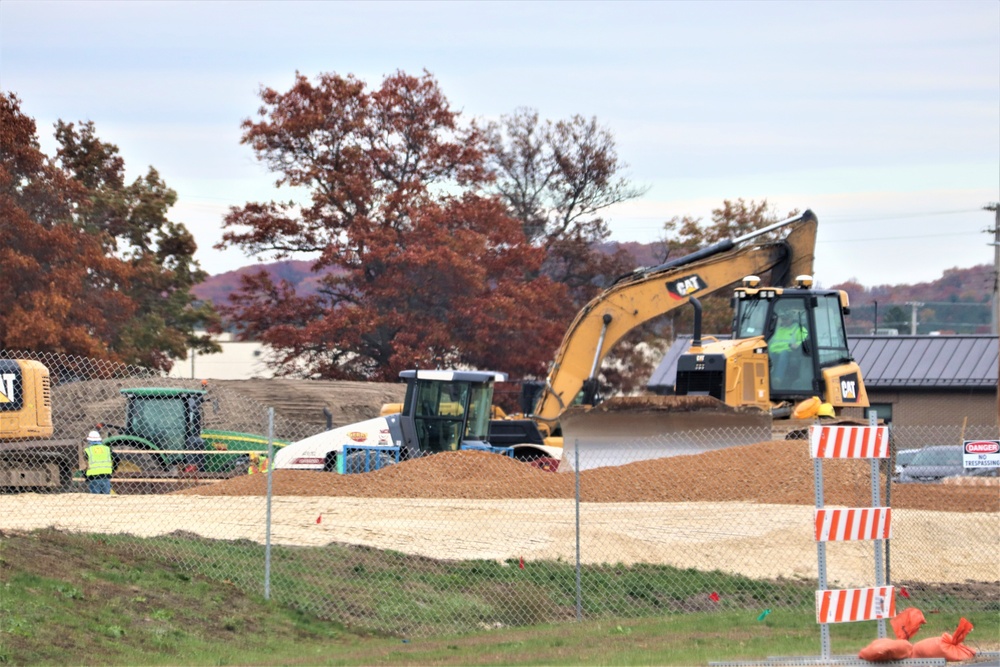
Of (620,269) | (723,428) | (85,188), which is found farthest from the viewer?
(620,269)

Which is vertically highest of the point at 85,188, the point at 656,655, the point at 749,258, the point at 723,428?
the point at 85,188

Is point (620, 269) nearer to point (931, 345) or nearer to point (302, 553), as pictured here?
point (931, 345)

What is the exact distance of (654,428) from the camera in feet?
67.8

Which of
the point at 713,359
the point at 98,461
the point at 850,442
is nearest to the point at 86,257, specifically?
the point at 98,461

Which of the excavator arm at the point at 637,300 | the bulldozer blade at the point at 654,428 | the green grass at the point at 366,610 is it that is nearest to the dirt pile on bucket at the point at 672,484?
the bulldozer blade at the point at 654,428

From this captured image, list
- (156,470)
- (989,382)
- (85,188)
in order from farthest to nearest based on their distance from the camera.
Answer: (989,382)
(85,188)
(156,470)

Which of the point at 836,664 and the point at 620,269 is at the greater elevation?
the point at 620,269

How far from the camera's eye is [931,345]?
42500 millimetres

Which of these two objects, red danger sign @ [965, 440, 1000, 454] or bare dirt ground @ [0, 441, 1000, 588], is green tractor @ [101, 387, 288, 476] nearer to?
bare dirt ground @ [0, 441, 1000, 588]

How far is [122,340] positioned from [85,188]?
438 cm

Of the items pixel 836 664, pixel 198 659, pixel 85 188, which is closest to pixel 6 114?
pixel 85 188

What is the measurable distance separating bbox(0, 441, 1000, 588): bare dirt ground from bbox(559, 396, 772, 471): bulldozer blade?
2.56 ft

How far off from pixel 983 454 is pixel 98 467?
13.4m

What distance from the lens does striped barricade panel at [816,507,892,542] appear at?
33.1 feet
